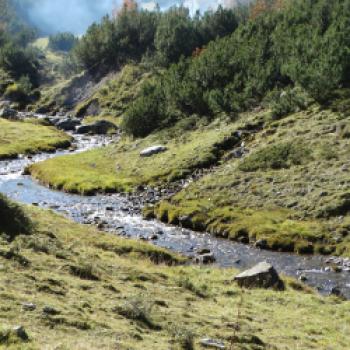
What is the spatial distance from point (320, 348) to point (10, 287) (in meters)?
12.4

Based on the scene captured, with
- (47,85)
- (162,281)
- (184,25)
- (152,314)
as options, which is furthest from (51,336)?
(47,85)

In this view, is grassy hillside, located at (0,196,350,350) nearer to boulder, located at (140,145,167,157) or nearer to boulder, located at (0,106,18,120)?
boulder, located at (140,145,167,157)

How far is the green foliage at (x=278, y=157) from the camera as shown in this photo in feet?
187

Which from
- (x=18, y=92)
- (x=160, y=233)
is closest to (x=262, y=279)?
(x=160, y=233)

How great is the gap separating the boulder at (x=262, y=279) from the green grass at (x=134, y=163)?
106ft

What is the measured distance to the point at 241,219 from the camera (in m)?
47.5

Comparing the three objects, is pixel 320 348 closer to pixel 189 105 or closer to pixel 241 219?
pixel 241 219

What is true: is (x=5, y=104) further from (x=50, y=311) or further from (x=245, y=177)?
(x=50, y=311)

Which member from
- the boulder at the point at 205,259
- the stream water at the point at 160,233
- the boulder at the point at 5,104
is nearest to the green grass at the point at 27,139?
the stream water at the point at 160,233

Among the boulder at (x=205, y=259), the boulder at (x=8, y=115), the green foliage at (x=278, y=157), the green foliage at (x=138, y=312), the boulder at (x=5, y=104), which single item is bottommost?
the boulder at (x=205, y=259)

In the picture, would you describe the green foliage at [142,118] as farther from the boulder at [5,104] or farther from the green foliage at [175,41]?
the boulder at [5,104]

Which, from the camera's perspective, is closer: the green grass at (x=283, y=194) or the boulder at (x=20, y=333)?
the boulder at (x=20, y=333)

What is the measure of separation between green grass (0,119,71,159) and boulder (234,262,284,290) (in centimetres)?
6356

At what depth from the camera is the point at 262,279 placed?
30.6m
